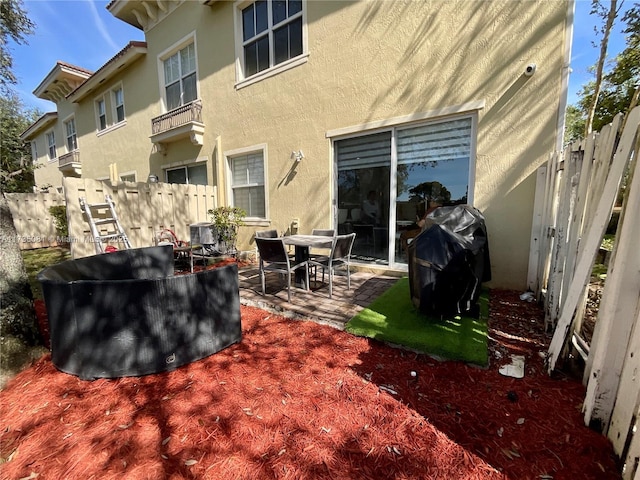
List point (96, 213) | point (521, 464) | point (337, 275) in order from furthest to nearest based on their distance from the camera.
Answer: point (96, 213) → point (337, 275) → point (521, 464)

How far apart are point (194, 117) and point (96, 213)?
3.87m

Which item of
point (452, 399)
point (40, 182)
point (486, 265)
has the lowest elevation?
point (452, 399)

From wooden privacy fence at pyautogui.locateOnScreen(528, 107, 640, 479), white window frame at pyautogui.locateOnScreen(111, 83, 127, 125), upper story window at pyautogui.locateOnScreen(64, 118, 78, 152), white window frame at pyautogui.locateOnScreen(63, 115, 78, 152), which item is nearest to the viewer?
wooden privacy fence at pyautogui.locateOnScreen(528, 107, 640, 479)

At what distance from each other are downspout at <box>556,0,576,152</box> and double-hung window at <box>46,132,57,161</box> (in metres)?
22.8

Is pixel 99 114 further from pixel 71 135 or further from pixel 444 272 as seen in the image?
pixel 444 272

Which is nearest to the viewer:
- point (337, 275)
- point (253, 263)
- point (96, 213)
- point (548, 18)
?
point (548, 18)

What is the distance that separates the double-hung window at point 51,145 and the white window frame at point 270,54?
16.0m

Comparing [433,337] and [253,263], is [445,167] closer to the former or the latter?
[433,337]

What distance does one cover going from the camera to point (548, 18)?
3885 millimetres

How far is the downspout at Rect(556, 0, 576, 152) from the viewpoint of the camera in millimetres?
3742

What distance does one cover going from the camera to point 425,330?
3012mm

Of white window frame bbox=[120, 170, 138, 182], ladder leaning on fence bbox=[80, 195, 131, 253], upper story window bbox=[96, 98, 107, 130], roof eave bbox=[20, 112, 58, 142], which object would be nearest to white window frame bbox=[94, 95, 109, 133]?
upper story window bbox=[96, 98, 107, 130]

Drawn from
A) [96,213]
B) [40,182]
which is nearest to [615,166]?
[96,213]

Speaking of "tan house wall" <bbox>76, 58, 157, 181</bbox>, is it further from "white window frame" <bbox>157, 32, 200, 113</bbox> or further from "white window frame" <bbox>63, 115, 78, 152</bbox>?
"white window frame" <bbox>63, 115, 78, 152</bbox>
